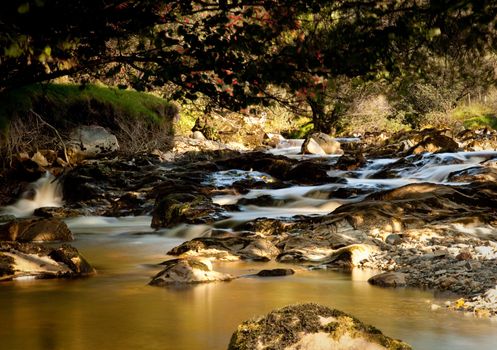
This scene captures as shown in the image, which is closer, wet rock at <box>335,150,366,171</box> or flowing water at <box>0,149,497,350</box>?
flowing water at <box>0,149,497,350</box>

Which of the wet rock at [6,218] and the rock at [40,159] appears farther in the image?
the rock at [40,159]

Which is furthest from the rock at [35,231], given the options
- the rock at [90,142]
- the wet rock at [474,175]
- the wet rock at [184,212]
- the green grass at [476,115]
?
the green grass at [476,115]

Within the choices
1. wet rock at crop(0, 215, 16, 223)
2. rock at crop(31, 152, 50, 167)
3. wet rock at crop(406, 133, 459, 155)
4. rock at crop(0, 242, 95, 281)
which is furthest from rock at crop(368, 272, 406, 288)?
wet rock at crop(406, 133, 459, 155)

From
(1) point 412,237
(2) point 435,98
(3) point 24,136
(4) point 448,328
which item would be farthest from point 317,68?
(2) point 435,98

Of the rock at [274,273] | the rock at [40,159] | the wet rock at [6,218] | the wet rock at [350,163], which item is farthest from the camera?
the wet rock at [350,163]

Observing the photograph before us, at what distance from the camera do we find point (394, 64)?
5688 mm

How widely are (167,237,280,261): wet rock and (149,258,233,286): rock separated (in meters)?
1.50

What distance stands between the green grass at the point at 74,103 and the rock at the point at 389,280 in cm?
1143

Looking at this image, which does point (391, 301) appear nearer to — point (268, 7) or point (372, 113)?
point (268, 7)

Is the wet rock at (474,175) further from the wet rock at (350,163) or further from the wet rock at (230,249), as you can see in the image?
the wet rock at (230,249)

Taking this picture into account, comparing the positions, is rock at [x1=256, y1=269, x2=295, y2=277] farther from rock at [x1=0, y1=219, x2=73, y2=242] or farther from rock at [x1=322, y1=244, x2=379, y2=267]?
rock at [x1=0, y1=219, x2=73, y2=242]

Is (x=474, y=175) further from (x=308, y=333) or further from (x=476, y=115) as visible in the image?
(x=476, y=115)

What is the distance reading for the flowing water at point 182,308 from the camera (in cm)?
496

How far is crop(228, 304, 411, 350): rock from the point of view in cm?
380
